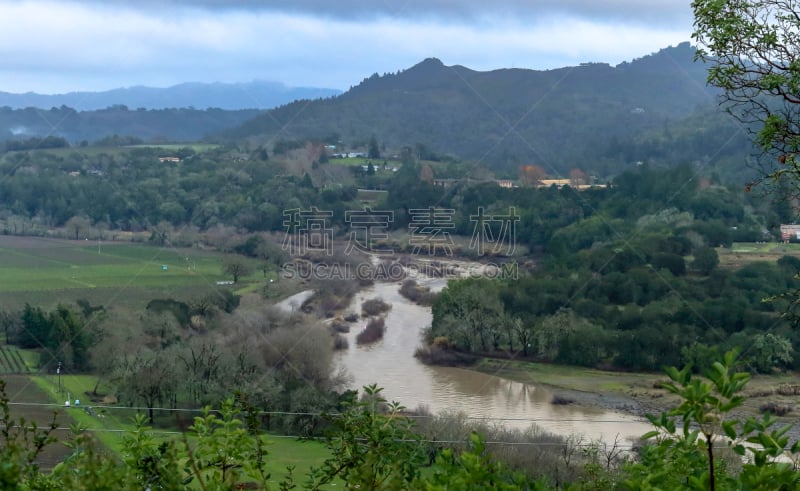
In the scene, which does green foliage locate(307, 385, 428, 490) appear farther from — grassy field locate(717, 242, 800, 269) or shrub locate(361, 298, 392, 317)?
grassy field locate(717, 242, 800, 269)

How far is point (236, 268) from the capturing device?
693 inches

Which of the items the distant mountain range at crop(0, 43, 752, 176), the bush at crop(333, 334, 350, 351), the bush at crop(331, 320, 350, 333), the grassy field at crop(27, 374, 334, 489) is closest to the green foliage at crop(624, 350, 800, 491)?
the grassy field at crop(27, 374, 334, 489)

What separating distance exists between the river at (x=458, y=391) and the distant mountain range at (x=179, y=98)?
73.2 feet

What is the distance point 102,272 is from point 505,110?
16545 mm

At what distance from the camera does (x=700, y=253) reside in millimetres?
16375

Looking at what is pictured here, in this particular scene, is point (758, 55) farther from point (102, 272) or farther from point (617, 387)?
point (102, 272)

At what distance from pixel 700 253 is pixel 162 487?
15569 mm

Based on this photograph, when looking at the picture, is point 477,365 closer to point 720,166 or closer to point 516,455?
point 516,455

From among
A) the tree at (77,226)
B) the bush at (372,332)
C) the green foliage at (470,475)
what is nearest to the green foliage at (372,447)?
the green foliage at (470,475)

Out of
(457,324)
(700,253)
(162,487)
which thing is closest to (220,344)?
(457,324)

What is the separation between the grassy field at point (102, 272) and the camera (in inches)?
620

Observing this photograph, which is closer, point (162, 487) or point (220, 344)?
point (162, 487)

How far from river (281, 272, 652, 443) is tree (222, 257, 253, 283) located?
2424mm

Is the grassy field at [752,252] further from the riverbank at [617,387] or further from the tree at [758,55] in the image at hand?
the tree at [758,55]
